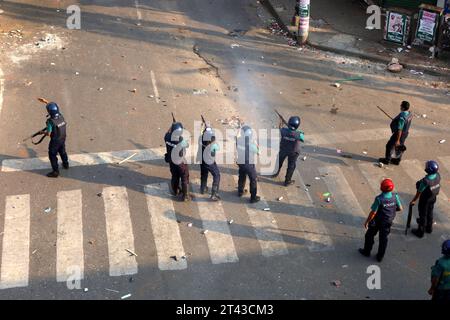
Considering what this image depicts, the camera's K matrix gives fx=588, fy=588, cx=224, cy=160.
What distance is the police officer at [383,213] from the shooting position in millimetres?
9508

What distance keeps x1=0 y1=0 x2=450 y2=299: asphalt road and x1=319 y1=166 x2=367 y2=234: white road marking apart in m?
0.04

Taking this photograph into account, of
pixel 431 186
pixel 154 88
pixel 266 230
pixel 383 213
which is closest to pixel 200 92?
pixel 154 88

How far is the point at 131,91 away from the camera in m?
15.6

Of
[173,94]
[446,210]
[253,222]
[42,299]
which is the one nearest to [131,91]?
[173,94]

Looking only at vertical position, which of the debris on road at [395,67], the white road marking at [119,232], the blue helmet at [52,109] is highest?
the blue helmet at [52,109]

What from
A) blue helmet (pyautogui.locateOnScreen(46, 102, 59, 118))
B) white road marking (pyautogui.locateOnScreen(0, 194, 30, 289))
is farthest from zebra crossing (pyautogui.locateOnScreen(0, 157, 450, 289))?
blue helmet (pyautogui.locateOnScreen(46, 102, 59, 118))

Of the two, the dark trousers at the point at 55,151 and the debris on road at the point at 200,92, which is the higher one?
the debris on road at the point at 200,92

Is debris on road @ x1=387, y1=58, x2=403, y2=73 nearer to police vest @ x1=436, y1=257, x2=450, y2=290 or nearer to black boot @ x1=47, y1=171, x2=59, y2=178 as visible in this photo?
police vest @ x1=436, y1=257, x2=450, y2=290

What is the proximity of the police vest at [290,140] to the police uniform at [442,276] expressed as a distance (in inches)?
158

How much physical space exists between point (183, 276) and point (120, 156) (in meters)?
4.08

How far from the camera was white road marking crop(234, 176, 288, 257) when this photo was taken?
10492 mm

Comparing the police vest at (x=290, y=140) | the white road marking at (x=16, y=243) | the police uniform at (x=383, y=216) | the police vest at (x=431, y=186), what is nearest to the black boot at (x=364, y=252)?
the police uniform at (x=383, y=216)

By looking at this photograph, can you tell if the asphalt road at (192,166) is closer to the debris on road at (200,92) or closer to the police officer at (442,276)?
the debris on road at (200,92)

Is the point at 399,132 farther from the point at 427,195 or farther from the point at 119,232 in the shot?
the point at 119,232
